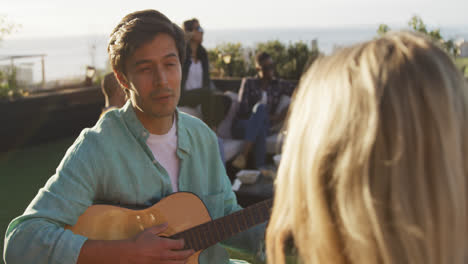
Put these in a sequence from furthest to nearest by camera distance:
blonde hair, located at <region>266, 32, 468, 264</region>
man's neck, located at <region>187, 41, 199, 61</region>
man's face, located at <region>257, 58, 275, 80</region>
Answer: man's face, located at <region>257, 58, 275, 80</region> → man's neck, located at <region>187, 41, 199, 61</region> → blonde hair, located at <region>266, 32, 468, 264</region>

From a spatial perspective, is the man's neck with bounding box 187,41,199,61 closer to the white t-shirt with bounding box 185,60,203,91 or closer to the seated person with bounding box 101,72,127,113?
the white t-shirt with bounding box 185,60,203,91

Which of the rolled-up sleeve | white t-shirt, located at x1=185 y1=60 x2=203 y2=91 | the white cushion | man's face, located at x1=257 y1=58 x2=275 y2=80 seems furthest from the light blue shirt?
man's face, located at x1=257 y1=58 x2=275 y2=80

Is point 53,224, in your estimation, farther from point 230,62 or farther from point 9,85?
point 230,62

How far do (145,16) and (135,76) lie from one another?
0.22m

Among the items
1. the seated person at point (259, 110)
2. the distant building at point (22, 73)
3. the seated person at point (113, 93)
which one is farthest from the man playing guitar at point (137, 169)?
the distant building at point (22, 73)

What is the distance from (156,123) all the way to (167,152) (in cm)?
12

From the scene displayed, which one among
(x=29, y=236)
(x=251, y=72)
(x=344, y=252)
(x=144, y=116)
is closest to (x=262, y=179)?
(x=144, y=116)

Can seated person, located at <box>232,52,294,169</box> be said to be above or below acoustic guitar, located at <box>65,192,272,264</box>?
below

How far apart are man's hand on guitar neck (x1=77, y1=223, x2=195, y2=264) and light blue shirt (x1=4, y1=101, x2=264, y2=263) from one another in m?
0.04

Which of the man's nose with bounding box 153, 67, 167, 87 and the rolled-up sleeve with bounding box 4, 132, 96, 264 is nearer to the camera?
the rolled-up sleeve with bounding box 4, 132, 96, 264

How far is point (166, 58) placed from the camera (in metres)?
1.71

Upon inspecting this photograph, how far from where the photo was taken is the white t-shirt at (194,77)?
18.2 ft

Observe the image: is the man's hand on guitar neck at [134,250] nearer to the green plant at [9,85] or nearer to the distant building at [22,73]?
the green plant at [9,85]

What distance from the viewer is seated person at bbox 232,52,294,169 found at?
571cm
